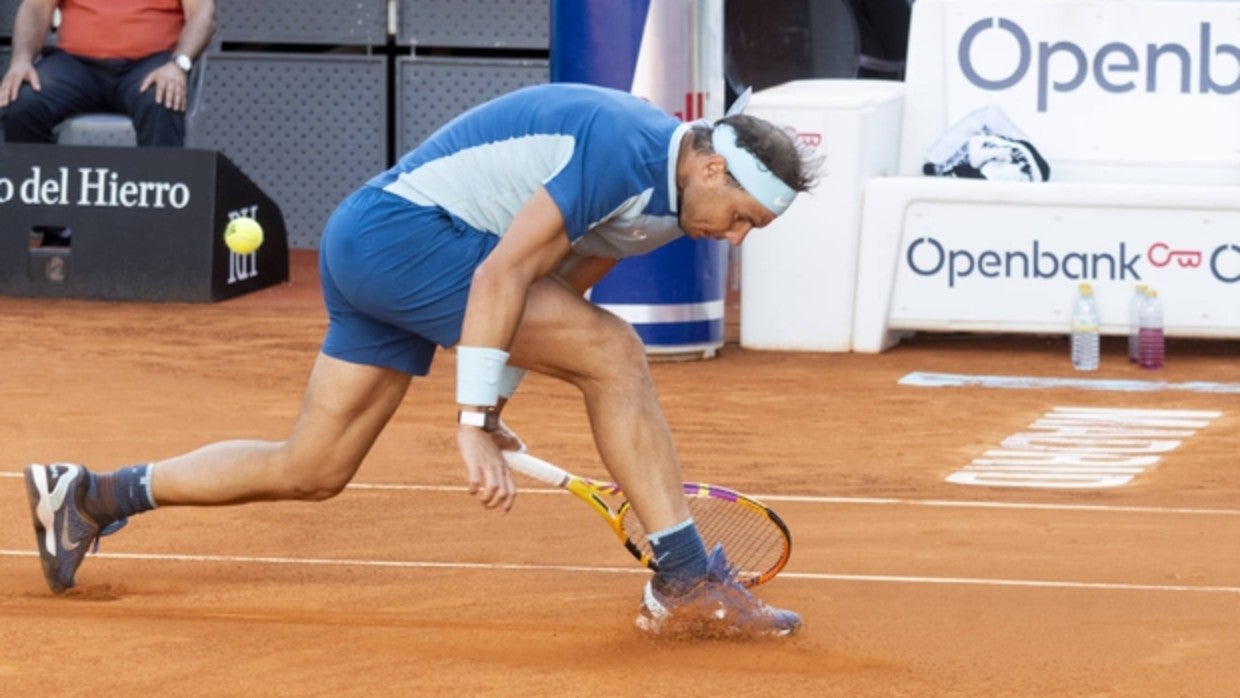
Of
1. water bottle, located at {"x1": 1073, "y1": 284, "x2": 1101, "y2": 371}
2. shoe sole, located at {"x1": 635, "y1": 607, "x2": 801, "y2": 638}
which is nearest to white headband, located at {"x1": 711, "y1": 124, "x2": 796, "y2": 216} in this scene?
shoe sole, located at {"x1": 635, "y1": 607, "x2": 801, "y2": 638}

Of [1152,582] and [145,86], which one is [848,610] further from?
[145,86]

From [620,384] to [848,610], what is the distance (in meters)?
1.00

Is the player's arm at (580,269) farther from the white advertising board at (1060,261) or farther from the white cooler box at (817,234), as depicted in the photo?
the white advertising board at (1060,261)

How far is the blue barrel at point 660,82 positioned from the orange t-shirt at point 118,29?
2.79m

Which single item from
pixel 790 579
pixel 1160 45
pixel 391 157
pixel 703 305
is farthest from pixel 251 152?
pixel 790 579

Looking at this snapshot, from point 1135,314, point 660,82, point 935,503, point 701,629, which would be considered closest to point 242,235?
point 660,82

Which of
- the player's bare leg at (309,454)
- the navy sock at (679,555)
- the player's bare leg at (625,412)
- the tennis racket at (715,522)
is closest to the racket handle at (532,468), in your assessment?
A: the tennis racket at (715,522)

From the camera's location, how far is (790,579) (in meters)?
6.18

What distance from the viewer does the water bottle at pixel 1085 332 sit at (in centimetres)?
1009

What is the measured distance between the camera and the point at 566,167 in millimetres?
5078

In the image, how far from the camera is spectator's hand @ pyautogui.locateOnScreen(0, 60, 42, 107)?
11.7 metres

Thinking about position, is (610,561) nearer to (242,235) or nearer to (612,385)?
(612,385)

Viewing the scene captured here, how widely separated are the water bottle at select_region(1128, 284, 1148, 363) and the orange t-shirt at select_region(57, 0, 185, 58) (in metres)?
5.03

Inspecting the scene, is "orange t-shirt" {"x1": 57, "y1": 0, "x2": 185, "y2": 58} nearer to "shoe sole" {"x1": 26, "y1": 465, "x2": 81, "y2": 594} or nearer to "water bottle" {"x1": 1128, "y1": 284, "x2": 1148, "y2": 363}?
"water bottle" {"x1": 1128, "y1": 284, "x2": 1148, "y2": 363}
